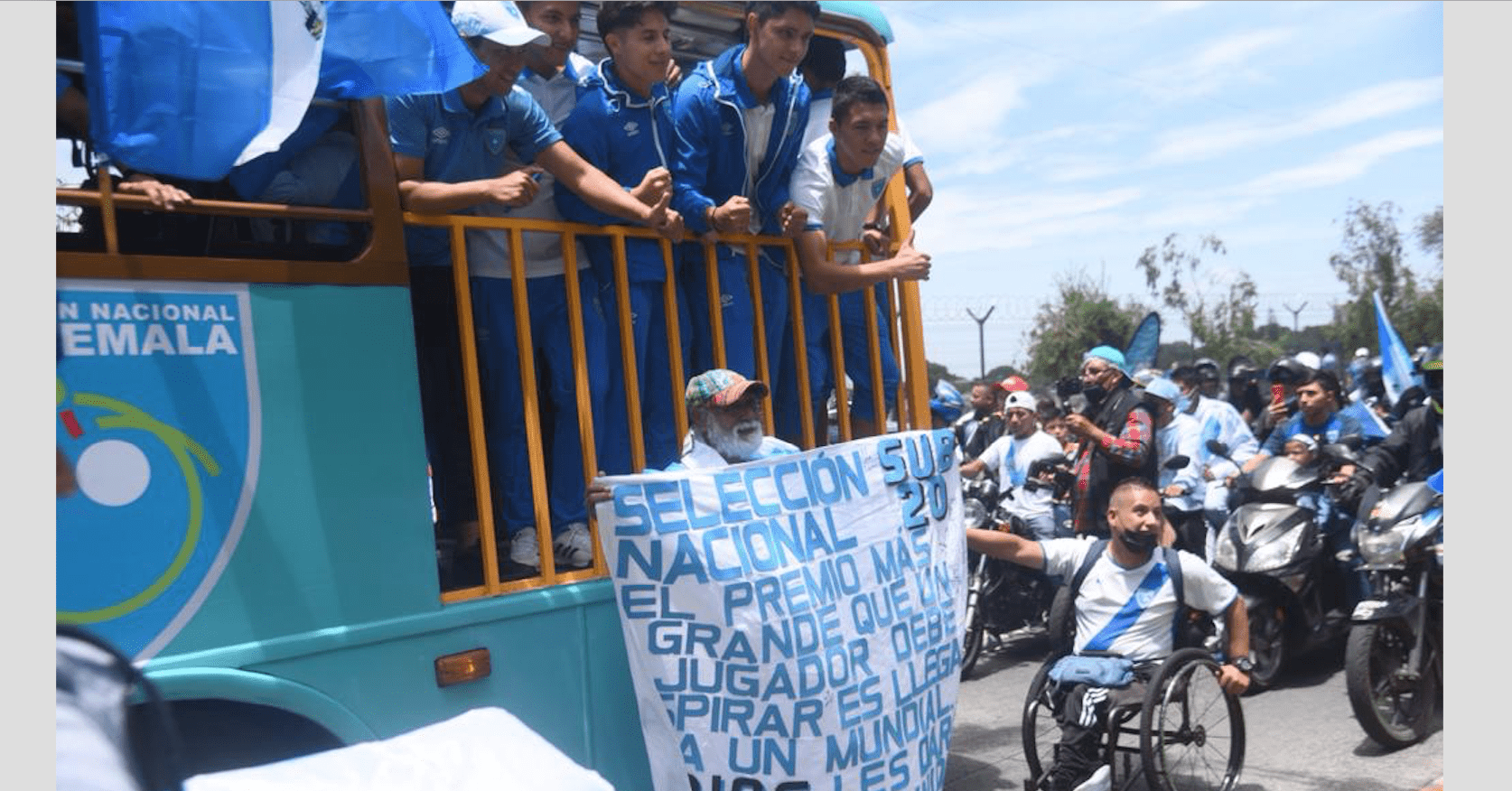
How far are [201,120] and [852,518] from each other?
79.6 inches

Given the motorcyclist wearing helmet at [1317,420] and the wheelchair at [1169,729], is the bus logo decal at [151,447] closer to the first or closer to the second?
the wheelchair at [1169,729]

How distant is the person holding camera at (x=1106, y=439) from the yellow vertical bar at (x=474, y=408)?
4.19 meters

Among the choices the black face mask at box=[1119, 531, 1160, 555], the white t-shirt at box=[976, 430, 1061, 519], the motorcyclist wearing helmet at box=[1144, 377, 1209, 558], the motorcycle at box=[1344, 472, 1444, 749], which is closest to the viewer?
the black face mask at box=[1119, 531, 1160, 555]

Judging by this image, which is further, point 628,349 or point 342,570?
point 628,349

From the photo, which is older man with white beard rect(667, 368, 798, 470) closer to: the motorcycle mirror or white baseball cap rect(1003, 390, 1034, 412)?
the motorcycle mirror

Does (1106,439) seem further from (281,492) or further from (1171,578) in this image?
(281,492)

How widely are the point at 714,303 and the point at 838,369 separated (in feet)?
2.01

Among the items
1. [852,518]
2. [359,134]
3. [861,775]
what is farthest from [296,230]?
[861,775]

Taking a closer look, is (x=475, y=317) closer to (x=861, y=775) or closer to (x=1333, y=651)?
(x=861, y=775)

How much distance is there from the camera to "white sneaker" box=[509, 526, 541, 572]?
12.0 feet

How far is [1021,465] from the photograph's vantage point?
8719 millimetres

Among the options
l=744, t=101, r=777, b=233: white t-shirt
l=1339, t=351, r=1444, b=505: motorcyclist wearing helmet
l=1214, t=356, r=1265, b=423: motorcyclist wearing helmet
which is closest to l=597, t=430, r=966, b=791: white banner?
l=744, t=101, r=777, b=233: white t-shirt

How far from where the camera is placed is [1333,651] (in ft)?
25.6

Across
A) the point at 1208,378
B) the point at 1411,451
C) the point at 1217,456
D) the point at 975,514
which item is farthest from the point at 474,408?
the point at 1208,378
